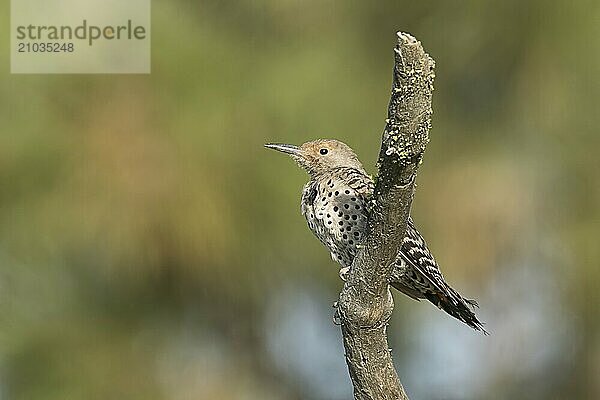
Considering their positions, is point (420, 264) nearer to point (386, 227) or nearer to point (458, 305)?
point (458, 305)

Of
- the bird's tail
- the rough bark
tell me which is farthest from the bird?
the rough bark

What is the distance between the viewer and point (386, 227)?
2170 mm

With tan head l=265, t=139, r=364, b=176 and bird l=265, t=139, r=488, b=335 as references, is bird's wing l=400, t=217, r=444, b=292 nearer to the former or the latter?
bird l=265, t=139, r=488, b=335

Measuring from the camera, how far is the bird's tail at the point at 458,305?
8.78 feet

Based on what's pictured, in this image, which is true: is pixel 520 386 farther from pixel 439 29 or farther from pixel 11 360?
pixel 11 360

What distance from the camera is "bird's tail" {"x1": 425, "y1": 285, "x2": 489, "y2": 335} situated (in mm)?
2676

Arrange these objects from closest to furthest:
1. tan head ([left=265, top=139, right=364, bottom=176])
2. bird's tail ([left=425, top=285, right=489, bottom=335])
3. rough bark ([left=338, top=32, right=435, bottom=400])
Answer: rough bark ([left=338, top=32, right=435, bottom=400])
bird's tail ([left=425, top=285, right=489, bottom=335])
tan head ([left=265, top=139, right=364, bottom=176])

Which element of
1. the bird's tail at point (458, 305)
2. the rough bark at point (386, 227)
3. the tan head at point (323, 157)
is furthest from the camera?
the tan head at point (323, 157)

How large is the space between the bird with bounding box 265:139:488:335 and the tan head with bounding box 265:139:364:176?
0.09 ft

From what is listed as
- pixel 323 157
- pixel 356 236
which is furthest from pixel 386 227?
pixel 323 157

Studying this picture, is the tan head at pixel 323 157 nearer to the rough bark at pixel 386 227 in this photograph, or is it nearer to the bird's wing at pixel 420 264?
the bird's wing at pixel 420 264

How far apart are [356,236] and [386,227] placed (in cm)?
51

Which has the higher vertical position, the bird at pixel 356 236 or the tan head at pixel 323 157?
the tan head at pixel 323 157

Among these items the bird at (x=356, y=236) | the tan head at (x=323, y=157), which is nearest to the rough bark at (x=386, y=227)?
the bird at (x=356, y=236)
